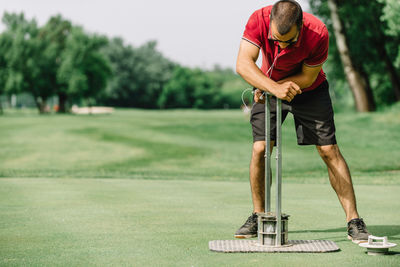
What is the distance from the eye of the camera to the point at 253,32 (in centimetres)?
383

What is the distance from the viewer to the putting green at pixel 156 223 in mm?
3205

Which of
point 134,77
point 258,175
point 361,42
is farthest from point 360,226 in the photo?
point 134,77

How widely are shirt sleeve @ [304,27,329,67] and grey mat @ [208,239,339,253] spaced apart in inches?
51.2

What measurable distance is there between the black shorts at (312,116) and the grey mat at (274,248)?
957 mm

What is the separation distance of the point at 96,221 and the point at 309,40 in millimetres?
2254

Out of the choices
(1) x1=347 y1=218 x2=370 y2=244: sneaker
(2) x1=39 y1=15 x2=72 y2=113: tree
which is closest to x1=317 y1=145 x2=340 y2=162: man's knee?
(1) x1=347 y1=218 x2=370 y2=244: sneaker

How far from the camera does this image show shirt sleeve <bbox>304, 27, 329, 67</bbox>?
388cm

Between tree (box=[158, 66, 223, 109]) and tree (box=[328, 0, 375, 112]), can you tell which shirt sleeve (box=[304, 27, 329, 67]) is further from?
tree (box=[158, 66, 223, 109])

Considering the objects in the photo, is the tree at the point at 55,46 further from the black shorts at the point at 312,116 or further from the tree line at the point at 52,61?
the black shorts at the point at 312,116

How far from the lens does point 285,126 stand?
23297 mm

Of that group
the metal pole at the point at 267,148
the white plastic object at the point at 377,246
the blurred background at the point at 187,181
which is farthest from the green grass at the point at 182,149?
the white plastic object at the point at 377,246

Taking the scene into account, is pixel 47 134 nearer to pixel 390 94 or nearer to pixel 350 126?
pixel 350 126

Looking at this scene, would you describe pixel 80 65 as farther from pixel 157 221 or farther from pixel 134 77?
pixel 157 221

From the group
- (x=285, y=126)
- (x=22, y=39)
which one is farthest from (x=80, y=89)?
(x=285, y=126)
